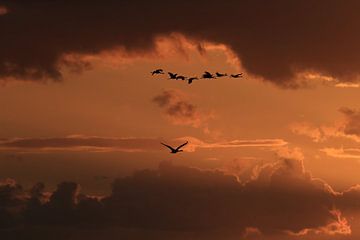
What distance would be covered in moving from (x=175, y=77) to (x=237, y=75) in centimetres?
1879

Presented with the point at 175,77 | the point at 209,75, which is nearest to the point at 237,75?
the point at 209,75

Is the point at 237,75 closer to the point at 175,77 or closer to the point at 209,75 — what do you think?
the point at 209,75

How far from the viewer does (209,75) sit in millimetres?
164875

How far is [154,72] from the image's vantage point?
554 ft

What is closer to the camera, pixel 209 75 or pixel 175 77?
pixel 209 75

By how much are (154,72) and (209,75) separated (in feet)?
46.7

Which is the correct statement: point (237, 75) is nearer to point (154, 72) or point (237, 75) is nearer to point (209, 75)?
point (209, 75)

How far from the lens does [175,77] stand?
179 metres

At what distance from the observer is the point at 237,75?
168375 mm

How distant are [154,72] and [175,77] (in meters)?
11.3

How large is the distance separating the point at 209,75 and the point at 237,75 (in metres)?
7.97
